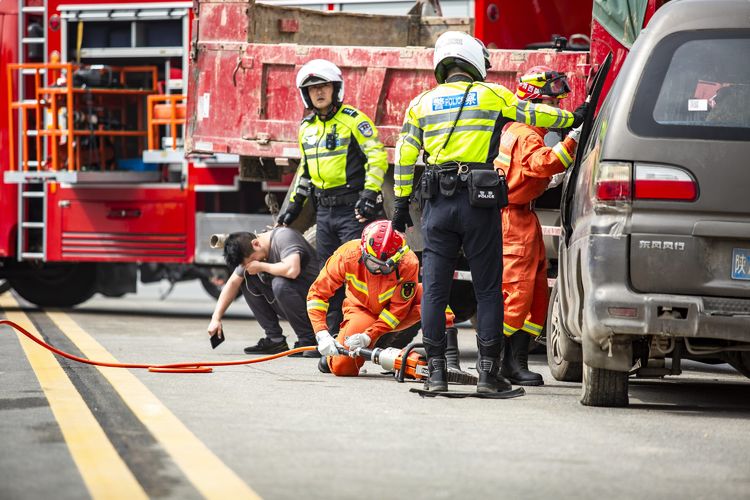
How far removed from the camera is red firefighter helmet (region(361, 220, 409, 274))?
872 centimetres

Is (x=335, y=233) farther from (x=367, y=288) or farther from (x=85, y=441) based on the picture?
(x=85, y=441)

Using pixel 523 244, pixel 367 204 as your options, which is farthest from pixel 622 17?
pixel 367 204

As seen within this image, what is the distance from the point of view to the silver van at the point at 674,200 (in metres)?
6.39

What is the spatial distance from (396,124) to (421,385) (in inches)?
115

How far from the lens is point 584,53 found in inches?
388

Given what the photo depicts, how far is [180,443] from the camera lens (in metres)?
5.66

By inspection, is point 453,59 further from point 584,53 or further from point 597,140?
point 584,53

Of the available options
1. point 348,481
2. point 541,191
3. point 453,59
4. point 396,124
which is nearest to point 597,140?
point 453,59

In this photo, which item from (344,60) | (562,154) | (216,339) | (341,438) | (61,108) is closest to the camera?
(341,438)

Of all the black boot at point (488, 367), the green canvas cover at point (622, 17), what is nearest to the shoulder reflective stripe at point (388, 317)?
the black boot at point (488, 367)

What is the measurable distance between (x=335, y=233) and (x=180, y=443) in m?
4.88

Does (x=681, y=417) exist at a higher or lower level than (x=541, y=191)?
lower

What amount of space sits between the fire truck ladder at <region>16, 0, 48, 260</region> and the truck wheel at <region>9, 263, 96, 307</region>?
70 cm

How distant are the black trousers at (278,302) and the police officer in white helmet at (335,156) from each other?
0.31 meters
